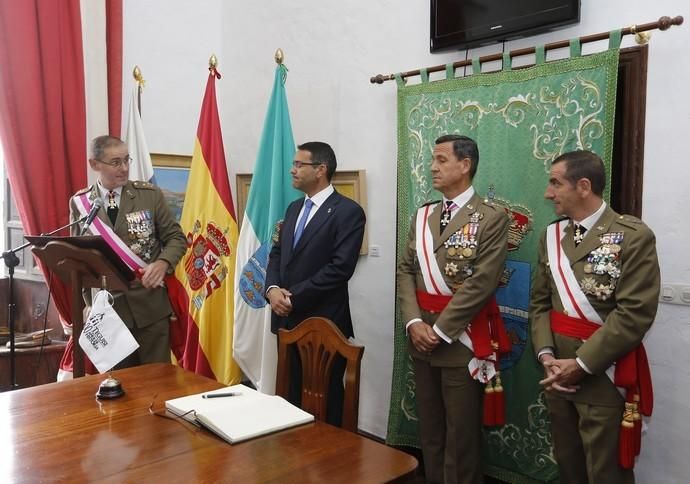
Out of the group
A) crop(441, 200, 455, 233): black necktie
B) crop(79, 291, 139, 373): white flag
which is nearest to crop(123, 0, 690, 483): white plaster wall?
crop(441, 200, 455, 233): black necktie

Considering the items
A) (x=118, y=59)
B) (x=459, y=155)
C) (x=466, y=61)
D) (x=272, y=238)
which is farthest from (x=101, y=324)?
(x=118, y=59)

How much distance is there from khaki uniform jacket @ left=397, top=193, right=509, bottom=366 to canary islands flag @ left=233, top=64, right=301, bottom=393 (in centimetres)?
116

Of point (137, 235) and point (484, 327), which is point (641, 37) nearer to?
point (484, 327)

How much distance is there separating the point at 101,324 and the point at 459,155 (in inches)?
60.6

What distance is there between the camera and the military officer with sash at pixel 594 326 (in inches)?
76.2

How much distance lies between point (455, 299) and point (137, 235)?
1509 mm

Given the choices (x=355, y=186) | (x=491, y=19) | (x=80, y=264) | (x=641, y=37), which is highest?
(x=491, y=19)

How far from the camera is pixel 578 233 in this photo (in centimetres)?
211

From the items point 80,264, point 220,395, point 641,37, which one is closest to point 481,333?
point 220,395

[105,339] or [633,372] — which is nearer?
[105,339]

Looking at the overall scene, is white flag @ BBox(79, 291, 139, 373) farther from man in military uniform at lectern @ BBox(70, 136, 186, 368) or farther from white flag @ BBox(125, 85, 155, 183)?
white flag @ BBox(125, 85, 155, 183)

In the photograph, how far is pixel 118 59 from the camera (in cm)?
377

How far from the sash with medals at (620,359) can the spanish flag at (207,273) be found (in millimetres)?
2132

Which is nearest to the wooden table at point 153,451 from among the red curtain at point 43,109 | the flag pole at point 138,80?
the red curtain at point 43,109
